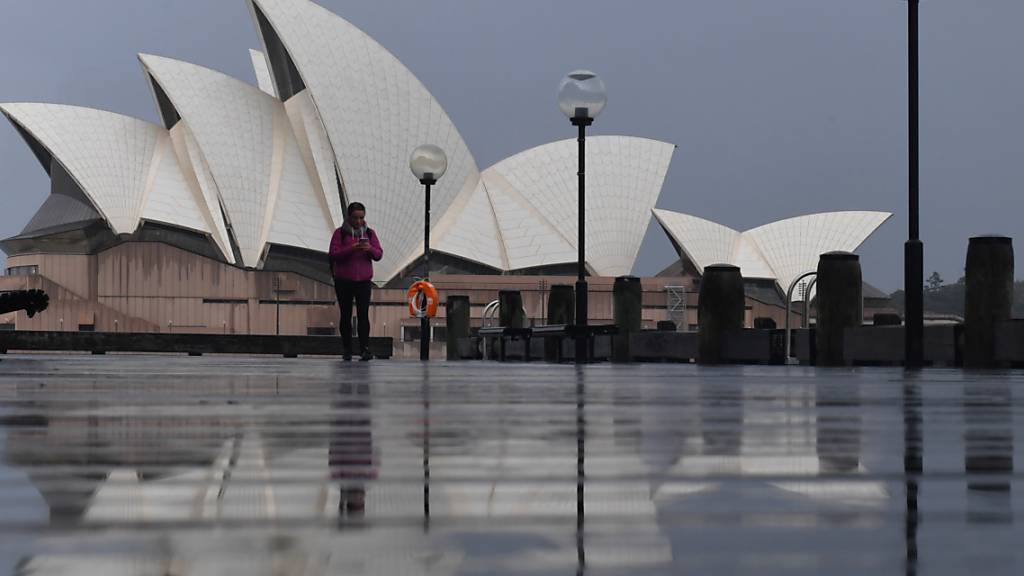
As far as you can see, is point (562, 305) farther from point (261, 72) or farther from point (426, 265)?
point (261, 72)

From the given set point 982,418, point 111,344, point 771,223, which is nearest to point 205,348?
point 111,344

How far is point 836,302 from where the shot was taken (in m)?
12.9

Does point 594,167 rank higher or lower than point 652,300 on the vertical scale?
higher

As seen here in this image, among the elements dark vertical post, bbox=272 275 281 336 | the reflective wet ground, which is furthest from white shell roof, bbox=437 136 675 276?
the reflective wet ground

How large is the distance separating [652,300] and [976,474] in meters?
68.7

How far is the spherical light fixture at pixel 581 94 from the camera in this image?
14.7 metres

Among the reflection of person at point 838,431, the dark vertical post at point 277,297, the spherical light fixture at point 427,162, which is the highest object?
the spherical light fixture at point 427,162

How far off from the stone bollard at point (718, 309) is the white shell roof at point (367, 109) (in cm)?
3873

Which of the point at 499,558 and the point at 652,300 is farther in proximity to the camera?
the point at 652,300

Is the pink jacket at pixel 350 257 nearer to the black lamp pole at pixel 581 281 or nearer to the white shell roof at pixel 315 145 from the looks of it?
the black lamp pole at pixel 581 281

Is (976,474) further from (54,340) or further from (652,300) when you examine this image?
(652,300)

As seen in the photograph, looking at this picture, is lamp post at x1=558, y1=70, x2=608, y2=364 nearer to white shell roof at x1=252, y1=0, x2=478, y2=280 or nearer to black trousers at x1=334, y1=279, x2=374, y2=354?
black trousers at x1=334, y1=279, x2=374, y2=354

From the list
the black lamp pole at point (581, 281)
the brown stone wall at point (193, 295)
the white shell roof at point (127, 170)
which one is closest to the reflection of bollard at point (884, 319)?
the black lamp pole at point (581, 281)

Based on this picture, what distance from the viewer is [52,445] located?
8.91ft
